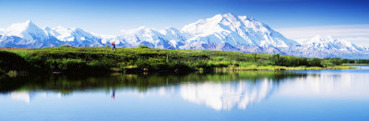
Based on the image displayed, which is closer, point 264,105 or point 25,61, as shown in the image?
point 264,105

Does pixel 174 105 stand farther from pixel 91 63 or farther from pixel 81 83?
pixel 91 63

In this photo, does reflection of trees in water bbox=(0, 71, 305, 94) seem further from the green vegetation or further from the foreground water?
the green vegetation

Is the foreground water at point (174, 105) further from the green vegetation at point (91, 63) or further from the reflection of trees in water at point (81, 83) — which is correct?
the green vegetation at point (91, 63)

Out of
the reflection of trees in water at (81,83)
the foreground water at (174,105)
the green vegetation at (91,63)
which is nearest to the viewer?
the foreground water at (174,105)

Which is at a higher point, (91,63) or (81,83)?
(91,63)

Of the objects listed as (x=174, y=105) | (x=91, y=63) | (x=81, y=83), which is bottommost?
(x=174, y=105)

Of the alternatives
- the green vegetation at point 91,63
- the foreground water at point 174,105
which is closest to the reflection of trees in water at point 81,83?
the foreground water at point 174,105

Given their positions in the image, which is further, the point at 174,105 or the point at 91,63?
the point at 91,63

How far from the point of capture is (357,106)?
30297 millimetres

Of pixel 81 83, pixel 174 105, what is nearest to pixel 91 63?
pixel 81 83

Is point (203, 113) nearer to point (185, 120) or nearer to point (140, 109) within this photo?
point (185, 120)

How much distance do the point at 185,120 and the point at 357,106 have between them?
642 inches

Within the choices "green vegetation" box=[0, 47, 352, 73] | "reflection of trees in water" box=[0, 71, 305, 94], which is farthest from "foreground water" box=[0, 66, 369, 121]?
"green vegetation" box=[0, 47, 352, 73]

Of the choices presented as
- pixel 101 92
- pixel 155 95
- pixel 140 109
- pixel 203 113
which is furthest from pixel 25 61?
pixel 203 113
